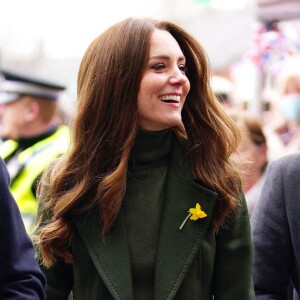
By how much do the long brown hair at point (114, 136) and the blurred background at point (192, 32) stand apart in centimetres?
Answer: 347

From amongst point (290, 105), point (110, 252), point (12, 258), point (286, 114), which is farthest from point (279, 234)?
point (286, 114)

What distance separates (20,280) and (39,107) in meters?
3.56

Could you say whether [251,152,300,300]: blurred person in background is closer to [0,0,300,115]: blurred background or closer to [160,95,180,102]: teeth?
[160,95,180,102]: teeth

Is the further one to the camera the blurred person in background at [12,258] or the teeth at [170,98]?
the teeth at [170,98]

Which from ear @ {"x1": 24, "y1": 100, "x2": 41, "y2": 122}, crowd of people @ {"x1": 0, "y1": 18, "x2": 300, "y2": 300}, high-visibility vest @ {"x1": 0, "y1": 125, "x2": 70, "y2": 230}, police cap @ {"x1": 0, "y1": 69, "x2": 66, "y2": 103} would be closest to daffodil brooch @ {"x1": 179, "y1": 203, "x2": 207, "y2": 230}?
crowd of people @ {"x1": 0, "y1": 18, "x2": 300, "y2": 300}

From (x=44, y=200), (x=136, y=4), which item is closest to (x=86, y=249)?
(x=44, y=200)

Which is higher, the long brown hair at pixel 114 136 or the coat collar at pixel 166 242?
the long brown hair at pixel 114 136

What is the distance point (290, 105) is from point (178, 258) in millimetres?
2925

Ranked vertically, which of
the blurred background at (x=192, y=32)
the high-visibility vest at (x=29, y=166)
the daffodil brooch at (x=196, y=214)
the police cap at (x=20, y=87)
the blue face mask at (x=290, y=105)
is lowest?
the blurred background at (x=192, y=32)

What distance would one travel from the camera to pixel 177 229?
2867 mm

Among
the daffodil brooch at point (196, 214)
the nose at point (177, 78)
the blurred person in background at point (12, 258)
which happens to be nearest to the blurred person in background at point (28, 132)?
the daffodil brooch at point (196, 214)

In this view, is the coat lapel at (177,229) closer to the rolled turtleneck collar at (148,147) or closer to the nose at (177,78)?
the rolled turtleneck collar at (148,147)

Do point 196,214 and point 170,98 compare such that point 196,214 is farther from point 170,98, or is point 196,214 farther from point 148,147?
point 170,98

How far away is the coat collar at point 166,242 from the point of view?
277 cm
